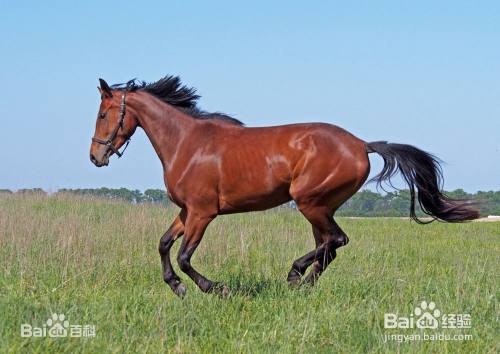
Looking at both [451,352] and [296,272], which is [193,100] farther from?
[451,352]

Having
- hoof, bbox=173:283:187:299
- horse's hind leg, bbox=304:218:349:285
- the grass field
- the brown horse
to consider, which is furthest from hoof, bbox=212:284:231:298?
horse's hind leg, bbox=304:218:349:285

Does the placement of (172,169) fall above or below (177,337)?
above

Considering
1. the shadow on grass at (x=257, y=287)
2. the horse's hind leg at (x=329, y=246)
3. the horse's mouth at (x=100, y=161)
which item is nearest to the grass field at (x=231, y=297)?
the shadow on grass at (x=257, y=287)

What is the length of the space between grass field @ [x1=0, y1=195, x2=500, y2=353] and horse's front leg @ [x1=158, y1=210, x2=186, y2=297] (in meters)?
0.16

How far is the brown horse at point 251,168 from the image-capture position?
23.0 feet

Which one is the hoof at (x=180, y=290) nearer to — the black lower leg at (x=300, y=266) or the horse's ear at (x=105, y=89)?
the black lower leg at (x=300, y=266)

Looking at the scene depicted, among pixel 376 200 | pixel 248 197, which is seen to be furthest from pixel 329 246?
pixel 376 200

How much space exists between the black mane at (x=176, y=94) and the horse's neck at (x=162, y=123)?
0.58ft

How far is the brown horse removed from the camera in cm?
700

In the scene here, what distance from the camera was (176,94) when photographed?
7.98 m

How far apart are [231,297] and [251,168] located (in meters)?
1.44

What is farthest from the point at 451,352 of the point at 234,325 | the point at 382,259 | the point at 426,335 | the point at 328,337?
the point at 382,259

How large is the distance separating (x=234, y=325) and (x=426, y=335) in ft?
5.01

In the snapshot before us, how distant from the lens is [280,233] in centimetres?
1212
